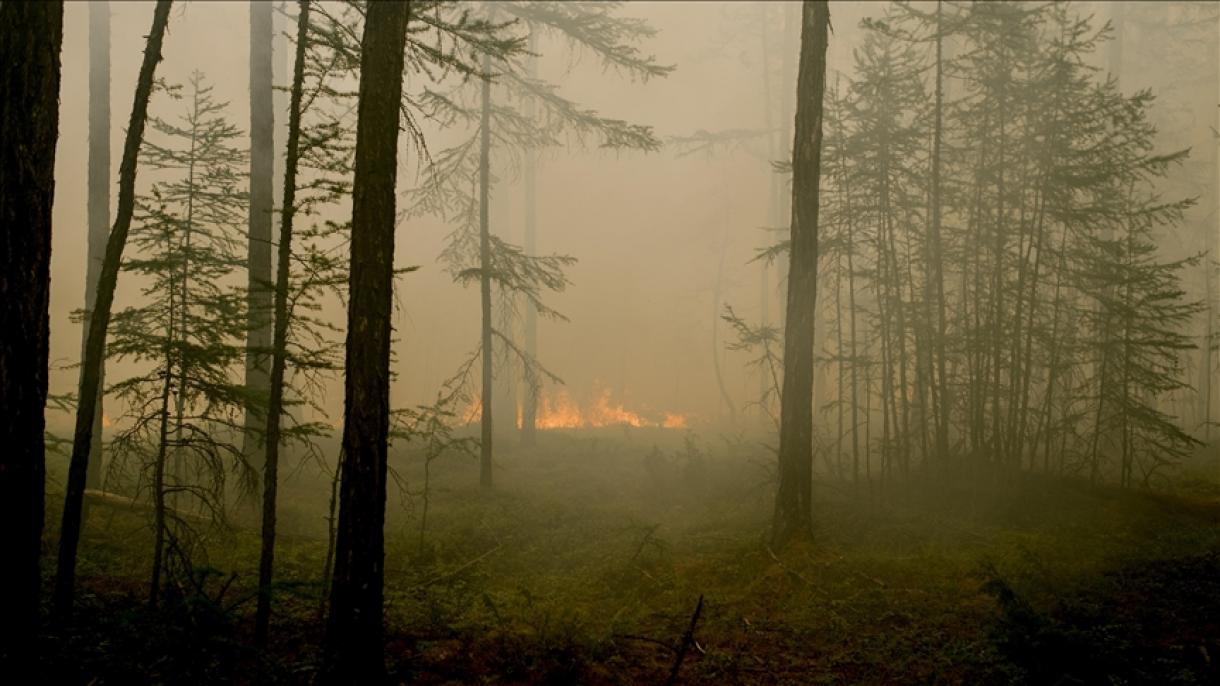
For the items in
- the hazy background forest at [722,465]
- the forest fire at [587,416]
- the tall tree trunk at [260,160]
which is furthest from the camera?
the forest fire at [587,416]

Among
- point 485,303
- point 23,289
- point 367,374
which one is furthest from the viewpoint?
point 485,303

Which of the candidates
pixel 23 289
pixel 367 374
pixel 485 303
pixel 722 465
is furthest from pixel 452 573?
pixel 722 465

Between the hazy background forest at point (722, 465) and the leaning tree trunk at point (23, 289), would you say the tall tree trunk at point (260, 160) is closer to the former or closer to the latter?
the hazy background forest at point (722, 465)

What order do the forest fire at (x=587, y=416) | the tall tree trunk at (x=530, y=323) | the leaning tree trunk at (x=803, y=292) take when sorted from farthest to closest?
the forest fire at (x=587, y=416), the tall tree trunk at (x=530, y=323), the leaning tree trunk at (x=803, y=292)

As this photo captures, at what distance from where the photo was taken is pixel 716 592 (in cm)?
856

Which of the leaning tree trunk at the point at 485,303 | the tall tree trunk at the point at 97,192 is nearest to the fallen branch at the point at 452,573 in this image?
the leaning tree trunk at the point at 485,303

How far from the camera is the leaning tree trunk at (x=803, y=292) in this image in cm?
962

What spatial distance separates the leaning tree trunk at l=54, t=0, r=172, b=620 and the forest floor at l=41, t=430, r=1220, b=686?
0.57m

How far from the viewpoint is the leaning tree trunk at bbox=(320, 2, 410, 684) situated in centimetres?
526

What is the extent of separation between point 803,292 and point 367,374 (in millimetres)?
6785

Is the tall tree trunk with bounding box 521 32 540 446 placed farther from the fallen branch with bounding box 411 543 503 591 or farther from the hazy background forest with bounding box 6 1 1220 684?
the fallen branch with bounding box 411 543 503 591

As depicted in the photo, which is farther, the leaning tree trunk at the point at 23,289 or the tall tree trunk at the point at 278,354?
the tall tree trunk at the point at 278,354

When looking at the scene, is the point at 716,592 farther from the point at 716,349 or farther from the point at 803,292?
the point at 716,349

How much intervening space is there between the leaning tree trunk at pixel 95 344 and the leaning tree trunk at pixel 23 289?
1.46 metres
